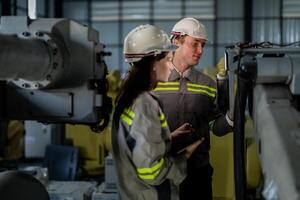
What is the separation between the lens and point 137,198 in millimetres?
1883

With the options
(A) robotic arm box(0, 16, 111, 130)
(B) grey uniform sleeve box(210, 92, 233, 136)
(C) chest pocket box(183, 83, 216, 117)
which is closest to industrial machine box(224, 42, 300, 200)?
(A) robotic arm box(0, 16, 111, 130)

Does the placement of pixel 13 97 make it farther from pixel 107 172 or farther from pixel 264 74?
pixel 107 172

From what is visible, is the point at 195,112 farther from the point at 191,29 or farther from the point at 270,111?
the point at 270,111

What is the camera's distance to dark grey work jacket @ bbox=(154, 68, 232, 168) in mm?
2631

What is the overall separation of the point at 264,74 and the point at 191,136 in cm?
121

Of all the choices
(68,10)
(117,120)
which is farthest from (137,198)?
(68,10)

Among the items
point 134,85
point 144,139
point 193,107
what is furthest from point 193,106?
point 144,139

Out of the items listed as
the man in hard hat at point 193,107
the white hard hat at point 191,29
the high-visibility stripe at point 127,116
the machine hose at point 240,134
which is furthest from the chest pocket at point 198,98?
the machine hose at point 240,134

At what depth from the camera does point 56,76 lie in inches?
58.4

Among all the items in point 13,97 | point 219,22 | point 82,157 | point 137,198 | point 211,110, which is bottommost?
point 82,157

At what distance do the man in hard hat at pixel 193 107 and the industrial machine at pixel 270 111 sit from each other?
1.12 m

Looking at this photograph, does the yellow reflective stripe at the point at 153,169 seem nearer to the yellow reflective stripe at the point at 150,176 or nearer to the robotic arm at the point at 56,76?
the yellow reflective stripe at the point at 150,176

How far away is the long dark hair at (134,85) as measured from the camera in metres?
1.82

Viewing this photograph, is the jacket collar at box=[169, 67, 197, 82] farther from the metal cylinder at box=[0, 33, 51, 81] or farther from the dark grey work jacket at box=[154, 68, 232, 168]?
the metal cylinder at box=[0, 33, 51, 81]
